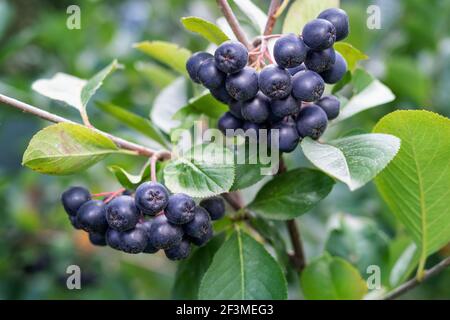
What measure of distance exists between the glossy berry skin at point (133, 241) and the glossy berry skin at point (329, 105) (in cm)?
62

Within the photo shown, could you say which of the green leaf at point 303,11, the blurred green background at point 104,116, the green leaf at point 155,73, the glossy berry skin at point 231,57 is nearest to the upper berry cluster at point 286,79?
the glossy berry skin at point 231,57

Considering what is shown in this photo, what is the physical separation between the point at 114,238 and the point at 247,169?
0.42 metres

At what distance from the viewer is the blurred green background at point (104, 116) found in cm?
324

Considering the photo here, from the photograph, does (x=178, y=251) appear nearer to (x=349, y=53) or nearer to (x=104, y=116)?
(x=349, y=53)

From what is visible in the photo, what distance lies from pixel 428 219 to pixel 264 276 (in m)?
0.53

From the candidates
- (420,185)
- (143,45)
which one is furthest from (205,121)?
(420,185)

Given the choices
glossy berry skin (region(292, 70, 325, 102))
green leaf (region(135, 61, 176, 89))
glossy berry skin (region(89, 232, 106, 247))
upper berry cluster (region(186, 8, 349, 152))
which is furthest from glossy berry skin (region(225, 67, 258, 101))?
green leaf (region(135, 61, 176, 89))

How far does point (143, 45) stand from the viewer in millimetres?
2090

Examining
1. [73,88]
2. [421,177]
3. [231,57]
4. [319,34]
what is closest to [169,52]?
[73,88]

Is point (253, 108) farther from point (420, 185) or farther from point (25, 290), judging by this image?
point (25, 290)

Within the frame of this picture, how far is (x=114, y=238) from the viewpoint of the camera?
1621 mm

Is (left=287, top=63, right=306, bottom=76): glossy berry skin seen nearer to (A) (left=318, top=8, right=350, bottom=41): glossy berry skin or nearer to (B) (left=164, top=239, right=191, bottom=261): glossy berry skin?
(A) (left=318, top=8, right=350, bottom=41): glossy berry skin

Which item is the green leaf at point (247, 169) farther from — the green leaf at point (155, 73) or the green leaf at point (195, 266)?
the green leaf at point (155, 73)

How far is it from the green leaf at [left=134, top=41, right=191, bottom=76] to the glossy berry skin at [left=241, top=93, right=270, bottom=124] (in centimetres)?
50
